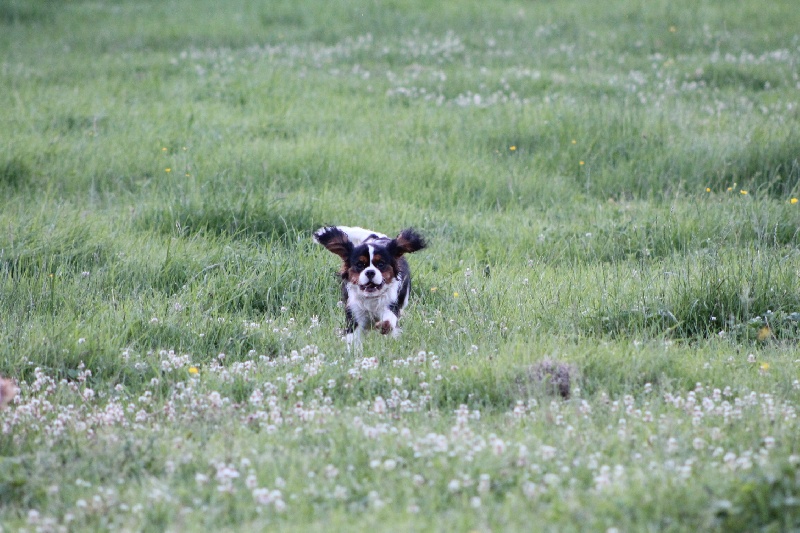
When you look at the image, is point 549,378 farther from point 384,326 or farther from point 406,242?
point 406,242

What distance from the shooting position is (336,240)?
6445 millimetres

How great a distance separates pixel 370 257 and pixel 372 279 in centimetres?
18

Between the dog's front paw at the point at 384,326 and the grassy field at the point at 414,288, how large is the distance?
0.49 feet

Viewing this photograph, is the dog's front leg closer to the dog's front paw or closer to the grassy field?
the dog's front paw

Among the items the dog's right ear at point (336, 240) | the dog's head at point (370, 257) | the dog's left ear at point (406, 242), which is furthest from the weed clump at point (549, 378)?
the dog's right ear at point (336, 240)

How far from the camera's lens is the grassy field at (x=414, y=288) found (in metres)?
3.71

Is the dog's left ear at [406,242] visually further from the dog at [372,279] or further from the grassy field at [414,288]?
the grassy field at [414,288]

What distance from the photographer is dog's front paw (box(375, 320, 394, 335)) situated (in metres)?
6.06

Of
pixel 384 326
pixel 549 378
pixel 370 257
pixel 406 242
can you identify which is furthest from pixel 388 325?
pixel 549 378

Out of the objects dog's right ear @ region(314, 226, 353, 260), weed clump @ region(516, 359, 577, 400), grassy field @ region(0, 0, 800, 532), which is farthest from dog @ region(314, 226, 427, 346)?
weed clump @ region(516, 359, 577, 400)

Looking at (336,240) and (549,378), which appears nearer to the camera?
(549,378)

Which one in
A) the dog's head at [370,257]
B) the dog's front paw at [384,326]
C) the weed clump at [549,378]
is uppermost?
the dog's head at [370,257]

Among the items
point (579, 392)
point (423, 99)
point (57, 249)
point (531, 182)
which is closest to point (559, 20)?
point (423, 99)

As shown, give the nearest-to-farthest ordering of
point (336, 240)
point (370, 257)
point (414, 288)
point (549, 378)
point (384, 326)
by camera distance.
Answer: point (549, 378), point (384, 326), point (370, 257), point (336, 240), point (414, 288)
